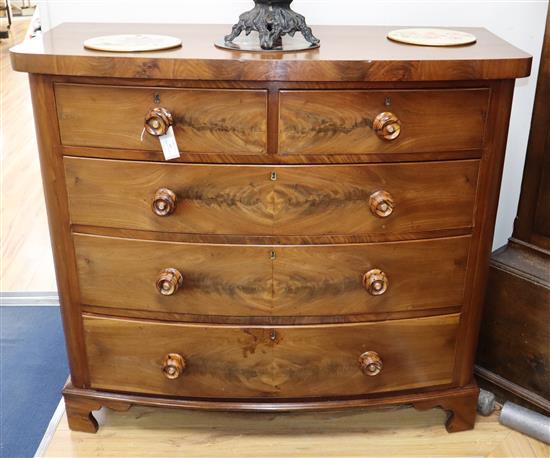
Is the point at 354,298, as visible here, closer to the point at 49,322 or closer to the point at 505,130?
the point at 505,130

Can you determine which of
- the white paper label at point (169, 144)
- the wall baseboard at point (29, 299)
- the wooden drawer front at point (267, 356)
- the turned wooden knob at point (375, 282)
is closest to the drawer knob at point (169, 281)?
the wooden drawer front at point (267, 356)

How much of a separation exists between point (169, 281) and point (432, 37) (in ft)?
2.54

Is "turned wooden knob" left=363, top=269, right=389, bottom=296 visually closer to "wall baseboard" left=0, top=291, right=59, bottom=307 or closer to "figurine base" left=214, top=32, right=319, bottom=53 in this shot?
"figurine base" left=214, top=32, right=319, bottom=53

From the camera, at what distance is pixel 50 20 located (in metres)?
1.70

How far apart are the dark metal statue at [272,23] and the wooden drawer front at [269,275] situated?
43cm

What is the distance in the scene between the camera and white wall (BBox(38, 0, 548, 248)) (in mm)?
1675

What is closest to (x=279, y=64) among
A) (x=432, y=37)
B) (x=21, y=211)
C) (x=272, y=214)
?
(x=272, y=214)

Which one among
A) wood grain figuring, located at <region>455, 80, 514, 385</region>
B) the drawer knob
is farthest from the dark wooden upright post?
the drawer knob

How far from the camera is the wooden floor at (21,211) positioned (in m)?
2.29

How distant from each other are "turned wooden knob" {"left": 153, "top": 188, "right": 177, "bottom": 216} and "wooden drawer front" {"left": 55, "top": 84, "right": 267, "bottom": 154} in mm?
89

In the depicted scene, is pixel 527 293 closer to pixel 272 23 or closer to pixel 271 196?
pixel 271 196

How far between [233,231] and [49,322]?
1.00 metres

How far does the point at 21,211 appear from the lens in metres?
2.73

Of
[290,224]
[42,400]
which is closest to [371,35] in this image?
[290,224]
